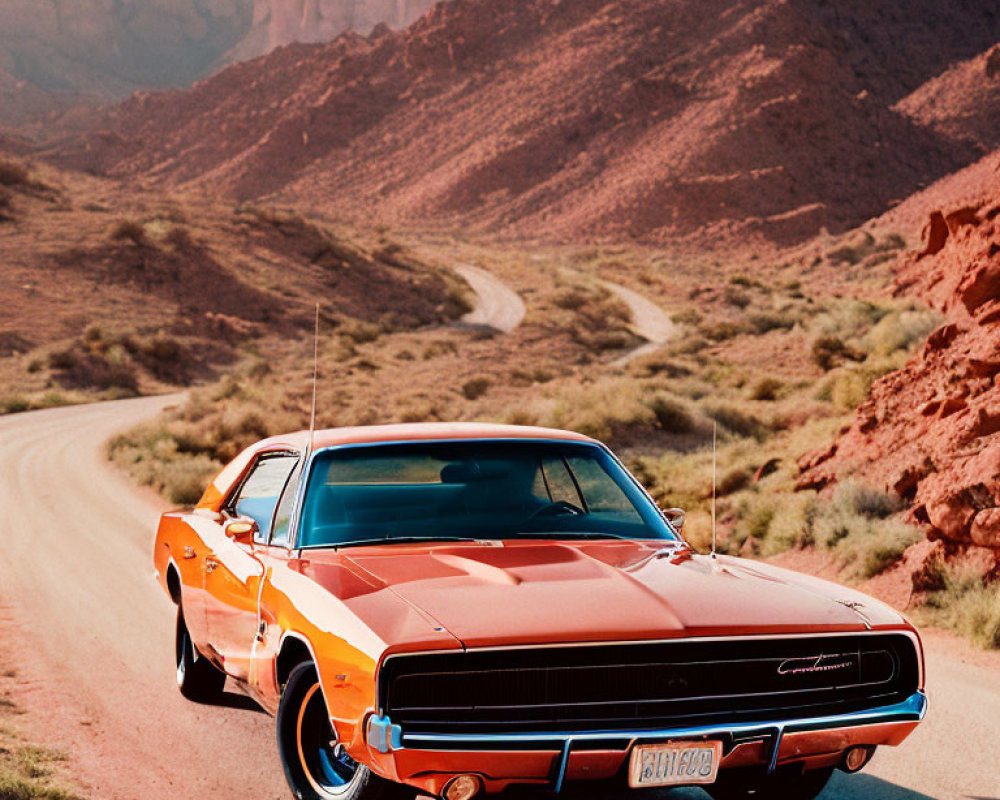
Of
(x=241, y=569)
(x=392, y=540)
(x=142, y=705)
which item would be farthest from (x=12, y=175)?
(x=392, y=540)

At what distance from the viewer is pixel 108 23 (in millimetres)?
165750

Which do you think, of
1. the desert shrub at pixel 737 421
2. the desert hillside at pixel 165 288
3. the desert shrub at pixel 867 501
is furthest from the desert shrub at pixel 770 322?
the desert shrub at pixel 867 501

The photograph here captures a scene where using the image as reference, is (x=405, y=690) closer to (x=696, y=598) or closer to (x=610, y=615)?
(x=610, y=615)

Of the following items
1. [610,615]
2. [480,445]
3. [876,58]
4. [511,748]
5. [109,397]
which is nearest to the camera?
[511,748]

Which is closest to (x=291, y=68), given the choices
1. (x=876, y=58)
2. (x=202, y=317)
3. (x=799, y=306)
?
(x=876, y=58)

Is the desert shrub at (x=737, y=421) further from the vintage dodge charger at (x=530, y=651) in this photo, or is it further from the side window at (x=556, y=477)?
the vintage dodge charger at (x=530, y=651)

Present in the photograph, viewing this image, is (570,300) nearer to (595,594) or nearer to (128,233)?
(128,233)

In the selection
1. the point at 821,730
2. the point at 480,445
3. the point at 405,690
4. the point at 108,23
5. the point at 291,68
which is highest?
the point at 108,23

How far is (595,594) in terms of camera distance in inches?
159

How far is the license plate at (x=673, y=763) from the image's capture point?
3611mm

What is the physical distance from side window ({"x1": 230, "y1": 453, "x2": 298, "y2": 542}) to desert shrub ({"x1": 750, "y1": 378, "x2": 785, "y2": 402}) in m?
21.9

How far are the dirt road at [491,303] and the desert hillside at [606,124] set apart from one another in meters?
17.6

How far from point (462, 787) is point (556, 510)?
1.88 meters

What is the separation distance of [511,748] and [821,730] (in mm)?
1088
